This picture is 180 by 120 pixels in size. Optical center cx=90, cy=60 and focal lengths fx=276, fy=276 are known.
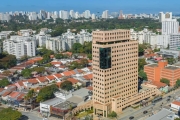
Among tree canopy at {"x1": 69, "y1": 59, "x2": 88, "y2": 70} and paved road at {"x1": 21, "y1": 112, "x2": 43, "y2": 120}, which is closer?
paved road at {"x1": 21, "y1": 112, "x2": 43, "y2": 120}

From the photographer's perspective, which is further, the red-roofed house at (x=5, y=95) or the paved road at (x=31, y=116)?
the red-roofed house at (x=5, y=95)

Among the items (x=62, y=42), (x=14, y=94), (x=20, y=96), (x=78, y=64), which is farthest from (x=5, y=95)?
(x=62, y=42)

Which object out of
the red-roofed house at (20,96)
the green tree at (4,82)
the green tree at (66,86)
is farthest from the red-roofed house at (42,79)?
the red-roofed house at (20,96)

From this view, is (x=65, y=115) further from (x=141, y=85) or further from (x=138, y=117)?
(x=141, y=85)

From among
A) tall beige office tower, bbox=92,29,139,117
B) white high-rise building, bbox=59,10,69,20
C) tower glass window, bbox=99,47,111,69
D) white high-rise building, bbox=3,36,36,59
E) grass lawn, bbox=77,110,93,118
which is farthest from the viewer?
white high-rise building, bbox=59,10,69,20

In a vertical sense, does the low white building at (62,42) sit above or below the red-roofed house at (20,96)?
above

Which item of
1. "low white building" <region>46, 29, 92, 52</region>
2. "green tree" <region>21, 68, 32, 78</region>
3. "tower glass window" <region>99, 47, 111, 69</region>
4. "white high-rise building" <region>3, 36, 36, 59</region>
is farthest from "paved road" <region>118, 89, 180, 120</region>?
"low white building" <region>46, 29, 92, 52</region>

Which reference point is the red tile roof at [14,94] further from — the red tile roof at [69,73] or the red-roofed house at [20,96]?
the red tile roof at [69,73]

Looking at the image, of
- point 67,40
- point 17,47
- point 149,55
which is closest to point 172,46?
point 149,55

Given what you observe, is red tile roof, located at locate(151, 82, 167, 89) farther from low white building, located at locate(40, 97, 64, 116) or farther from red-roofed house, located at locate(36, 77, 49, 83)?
red-roofed house, located at locate(36, 77, 49, 83)

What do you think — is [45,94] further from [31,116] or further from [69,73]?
[69,73]
